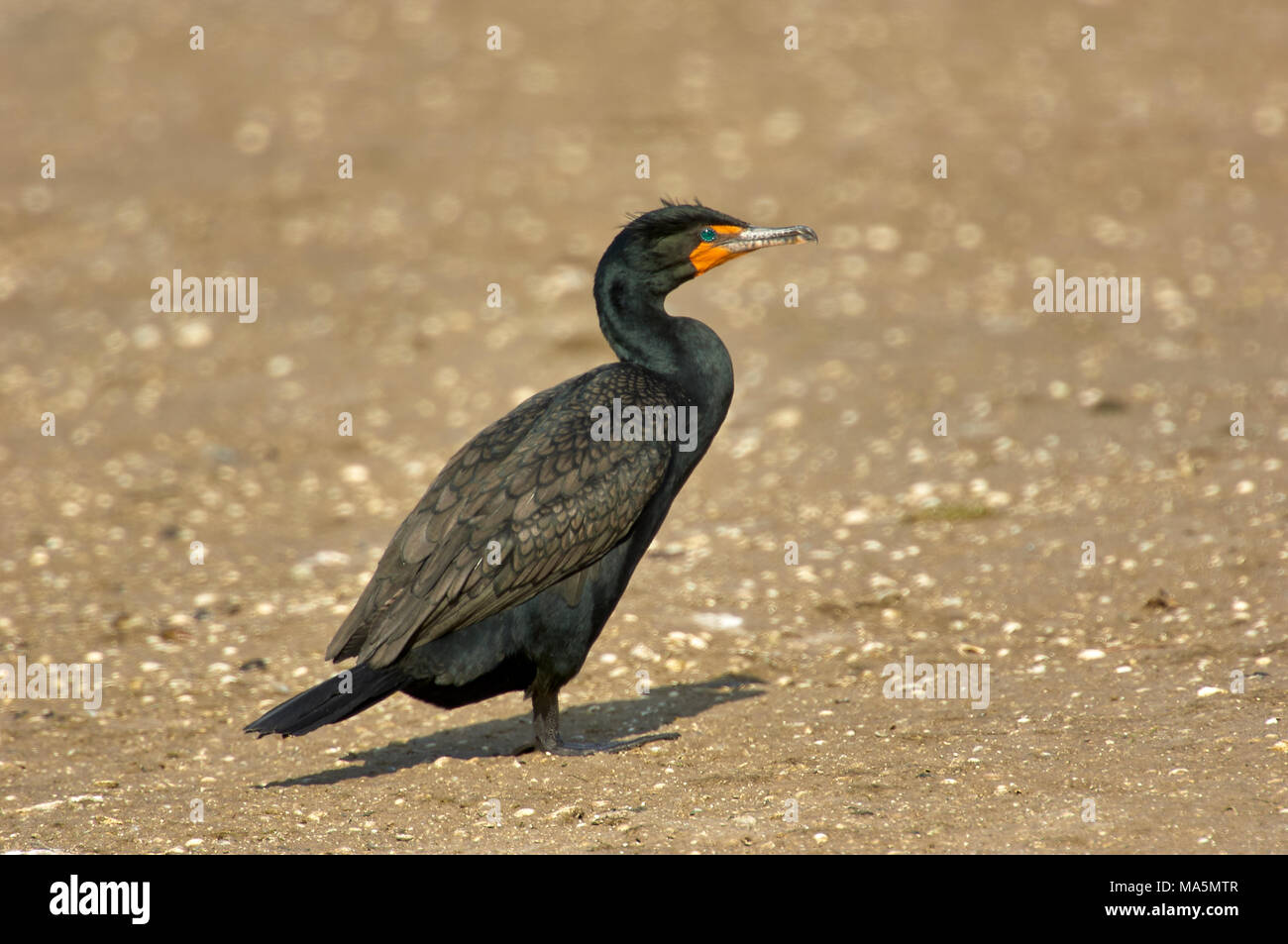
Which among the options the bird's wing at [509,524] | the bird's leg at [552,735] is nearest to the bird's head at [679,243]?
the bird's wing at [509,524]

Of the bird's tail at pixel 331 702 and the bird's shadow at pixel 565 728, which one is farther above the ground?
the bird's tail at pixel 331 702

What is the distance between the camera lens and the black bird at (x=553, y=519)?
7.29 metres

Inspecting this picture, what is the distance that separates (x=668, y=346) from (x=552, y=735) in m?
2.15

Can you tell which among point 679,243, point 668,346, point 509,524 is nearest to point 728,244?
point 679,243

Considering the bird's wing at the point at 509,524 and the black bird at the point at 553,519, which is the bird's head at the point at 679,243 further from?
the bird's wing at the point at 509,524

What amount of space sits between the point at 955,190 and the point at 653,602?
9.30 meters

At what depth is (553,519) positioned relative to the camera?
7336 mm

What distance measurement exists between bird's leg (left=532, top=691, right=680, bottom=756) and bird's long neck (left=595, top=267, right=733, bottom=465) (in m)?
1.48

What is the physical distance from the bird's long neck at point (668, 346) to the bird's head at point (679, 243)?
82mm

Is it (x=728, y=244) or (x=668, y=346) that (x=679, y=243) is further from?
(x=668, y=346)

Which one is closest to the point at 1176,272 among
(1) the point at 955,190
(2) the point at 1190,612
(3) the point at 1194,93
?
(1) the point at 955,190

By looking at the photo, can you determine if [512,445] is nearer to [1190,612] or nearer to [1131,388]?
[1190,612]

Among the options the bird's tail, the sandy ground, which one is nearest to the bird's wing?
the bird's tail

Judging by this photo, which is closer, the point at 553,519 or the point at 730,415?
the point at 553,519
